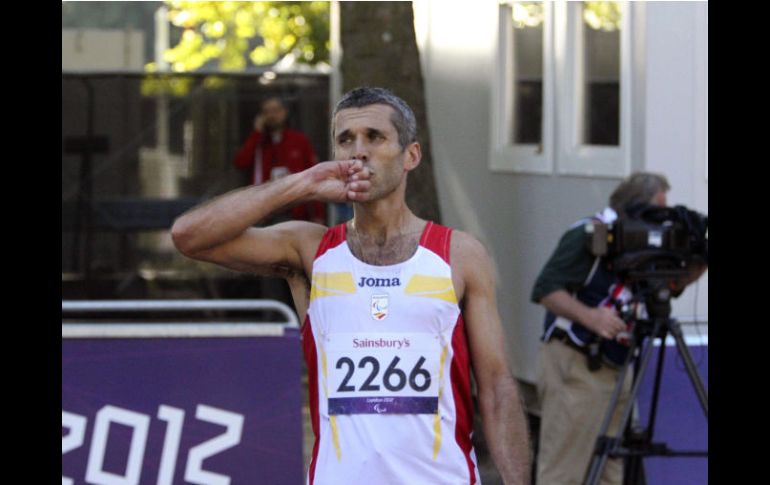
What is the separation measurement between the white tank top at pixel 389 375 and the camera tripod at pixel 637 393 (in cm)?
294

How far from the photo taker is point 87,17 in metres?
31.0

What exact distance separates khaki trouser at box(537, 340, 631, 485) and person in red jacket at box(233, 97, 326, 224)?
5.89 meters

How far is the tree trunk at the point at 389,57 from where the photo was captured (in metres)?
9.83

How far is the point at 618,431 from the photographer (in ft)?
24.5

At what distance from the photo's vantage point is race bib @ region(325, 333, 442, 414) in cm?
452

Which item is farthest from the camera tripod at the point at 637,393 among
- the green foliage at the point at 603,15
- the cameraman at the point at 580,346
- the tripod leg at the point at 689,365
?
the green foliage at the point at 603,15

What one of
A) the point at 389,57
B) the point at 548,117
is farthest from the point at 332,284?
the point at 548,117

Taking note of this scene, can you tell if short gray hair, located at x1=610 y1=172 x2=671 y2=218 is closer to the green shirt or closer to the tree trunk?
the green shirt

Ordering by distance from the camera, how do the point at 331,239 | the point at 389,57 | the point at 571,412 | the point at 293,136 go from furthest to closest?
1. the point at 293,136
2. the point at 389,57
3. the point at 571,412
4. the point at 331,239

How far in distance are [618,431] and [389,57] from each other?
3.35 m

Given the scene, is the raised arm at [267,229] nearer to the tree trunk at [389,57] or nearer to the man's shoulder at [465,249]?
the man's shoulder at [465,249]

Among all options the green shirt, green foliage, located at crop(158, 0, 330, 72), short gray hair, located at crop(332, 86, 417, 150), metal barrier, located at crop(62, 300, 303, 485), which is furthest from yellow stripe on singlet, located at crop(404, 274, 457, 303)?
green foliage, located at crop(158, 0, 330, 72)

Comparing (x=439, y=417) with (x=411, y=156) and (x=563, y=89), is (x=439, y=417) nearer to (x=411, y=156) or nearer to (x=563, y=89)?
(x=411, y=156)
